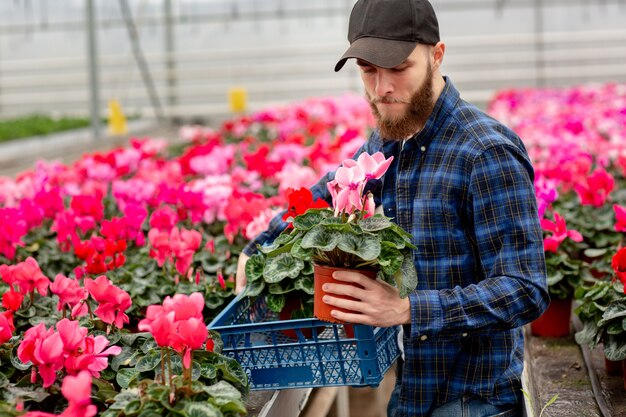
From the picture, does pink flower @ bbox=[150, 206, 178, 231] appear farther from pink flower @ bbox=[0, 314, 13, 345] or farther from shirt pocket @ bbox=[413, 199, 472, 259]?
shirt pocket @ bbox=[413, 199, 472, 259]

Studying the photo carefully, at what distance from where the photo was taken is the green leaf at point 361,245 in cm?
207

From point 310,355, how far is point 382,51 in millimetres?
777

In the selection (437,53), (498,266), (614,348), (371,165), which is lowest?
(614,348)

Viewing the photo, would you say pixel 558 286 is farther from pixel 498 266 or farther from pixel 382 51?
pixel 382 51

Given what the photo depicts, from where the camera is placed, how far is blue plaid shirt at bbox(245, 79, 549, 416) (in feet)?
7.27

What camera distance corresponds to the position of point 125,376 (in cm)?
230

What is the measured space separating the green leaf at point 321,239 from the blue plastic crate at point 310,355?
0.91ft

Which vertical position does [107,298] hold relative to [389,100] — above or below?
below

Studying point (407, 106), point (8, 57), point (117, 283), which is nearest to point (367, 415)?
point (117, 283)

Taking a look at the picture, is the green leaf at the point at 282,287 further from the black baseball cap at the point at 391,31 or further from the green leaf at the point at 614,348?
the green leaf at the point at 614,348

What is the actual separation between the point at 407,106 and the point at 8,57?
821 inches

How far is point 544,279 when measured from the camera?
7.35 feet

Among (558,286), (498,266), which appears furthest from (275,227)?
(558,286)

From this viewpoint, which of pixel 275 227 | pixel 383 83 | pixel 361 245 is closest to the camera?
pixel 361 245
